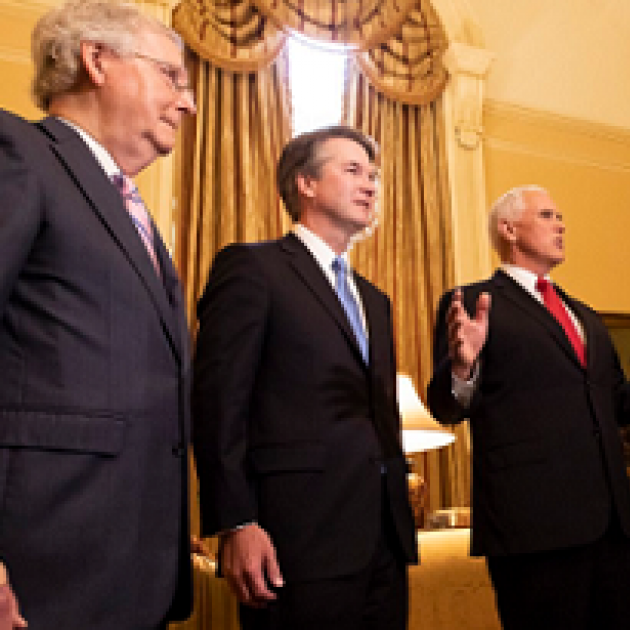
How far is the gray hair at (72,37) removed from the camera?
1.54 meters

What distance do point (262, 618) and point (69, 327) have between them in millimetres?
772

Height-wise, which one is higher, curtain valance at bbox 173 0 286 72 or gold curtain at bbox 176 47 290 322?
curtain valance at bbox 173 0 286 72

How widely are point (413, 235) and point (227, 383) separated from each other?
3898mm

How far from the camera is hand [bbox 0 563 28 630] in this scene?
3.26 feet

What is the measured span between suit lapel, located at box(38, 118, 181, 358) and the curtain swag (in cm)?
369

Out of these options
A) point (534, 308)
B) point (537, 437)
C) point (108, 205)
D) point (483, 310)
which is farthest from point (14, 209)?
point (534, 308)

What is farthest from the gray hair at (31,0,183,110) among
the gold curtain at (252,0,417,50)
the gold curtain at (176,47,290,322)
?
the gold curtain at (252,0,417,50)

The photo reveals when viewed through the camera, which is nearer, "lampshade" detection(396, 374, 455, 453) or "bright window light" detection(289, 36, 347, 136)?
"lampshade" detection(396, 374, 455, 453)

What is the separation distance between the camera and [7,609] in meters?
1.00

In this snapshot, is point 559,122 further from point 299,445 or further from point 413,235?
point 299,445

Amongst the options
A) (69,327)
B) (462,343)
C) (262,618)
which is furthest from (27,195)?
(462,343)

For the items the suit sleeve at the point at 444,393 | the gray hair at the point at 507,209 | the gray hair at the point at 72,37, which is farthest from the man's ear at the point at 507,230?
the gray hair at the point at 72,37

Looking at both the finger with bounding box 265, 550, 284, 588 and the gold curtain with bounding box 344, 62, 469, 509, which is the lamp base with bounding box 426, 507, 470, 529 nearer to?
the gold curtain with bounding box 344, 62, 469, 509

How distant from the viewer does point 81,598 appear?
1.16 meters
